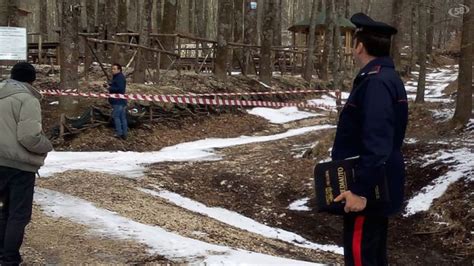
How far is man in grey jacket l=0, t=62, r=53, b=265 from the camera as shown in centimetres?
451

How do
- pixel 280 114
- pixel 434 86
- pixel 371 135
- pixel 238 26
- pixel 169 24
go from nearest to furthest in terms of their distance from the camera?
pixel 371 135
pixel 280 114
pixel 169 24
pixel 238 26
pixel 434 86

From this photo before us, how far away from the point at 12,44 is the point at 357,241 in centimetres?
839

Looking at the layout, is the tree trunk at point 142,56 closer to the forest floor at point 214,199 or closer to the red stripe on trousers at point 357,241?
the forest floor at point 214,199

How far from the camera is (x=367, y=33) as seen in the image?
3539 mm

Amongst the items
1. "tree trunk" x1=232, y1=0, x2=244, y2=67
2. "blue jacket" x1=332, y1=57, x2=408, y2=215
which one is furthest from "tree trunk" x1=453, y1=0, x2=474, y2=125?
"tree trunk" x1=232, y1=0, x2=244, y2=67

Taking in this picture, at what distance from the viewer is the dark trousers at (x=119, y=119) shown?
507 inches

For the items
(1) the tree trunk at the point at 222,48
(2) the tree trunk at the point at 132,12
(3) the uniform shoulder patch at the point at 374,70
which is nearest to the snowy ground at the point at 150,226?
(3) the uniform shoulder patch at the point at 374,70

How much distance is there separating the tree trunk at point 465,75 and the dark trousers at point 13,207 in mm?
10012

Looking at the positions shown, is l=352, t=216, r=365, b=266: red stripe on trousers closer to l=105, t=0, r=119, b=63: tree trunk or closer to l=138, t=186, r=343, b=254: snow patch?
l=138, t=186, r=343, b=254: snow patch

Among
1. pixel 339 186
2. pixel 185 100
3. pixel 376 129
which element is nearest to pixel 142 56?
pixel 185 100

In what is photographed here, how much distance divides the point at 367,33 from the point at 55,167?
311 inches

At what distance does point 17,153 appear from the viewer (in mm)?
4508

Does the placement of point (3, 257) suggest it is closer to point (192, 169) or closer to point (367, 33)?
point (367, 33)

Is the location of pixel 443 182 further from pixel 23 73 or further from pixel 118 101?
pixel 118 101
